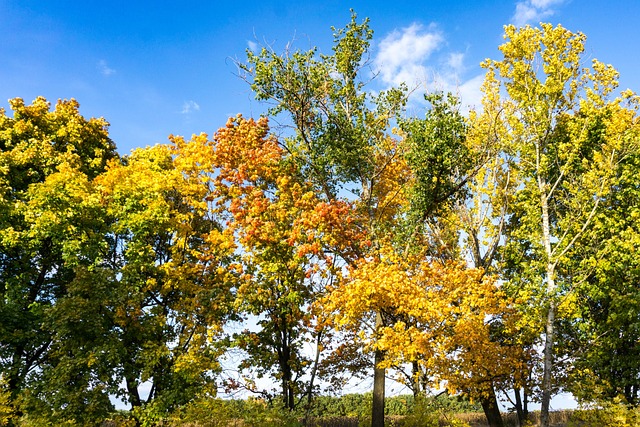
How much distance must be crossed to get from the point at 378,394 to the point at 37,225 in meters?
15.7

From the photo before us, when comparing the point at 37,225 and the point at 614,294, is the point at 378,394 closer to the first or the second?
the point at 614,294

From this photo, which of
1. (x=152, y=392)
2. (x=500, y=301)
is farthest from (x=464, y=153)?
(x=152, y=392)

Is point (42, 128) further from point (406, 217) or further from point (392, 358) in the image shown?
point (392, 358)

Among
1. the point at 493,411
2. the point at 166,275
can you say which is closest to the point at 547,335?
the point at 493,411

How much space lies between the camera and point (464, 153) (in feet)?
65.6

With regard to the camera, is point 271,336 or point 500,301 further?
point 271,336

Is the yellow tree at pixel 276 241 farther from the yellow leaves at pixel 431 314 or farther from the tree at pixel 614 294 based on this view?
the tree at pixel 614 294

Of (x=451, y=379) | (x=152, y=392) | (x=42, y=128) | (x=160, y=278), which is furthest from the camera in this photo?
(x=42, y=128)

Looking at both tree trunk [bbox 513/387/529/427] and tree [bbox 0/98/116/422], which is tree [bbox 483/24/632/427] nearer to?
tree trunk [bbox 513/387/529/427]

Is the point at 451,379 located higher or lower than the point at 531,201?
lower

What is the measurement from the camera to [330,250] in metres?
20.5

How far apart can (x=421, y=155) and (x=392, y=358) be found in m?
8.24

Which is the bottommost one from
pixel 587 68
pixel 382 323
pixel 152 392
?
pixel 152 392

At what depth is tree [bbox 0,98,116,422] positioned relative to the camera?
746 inches
